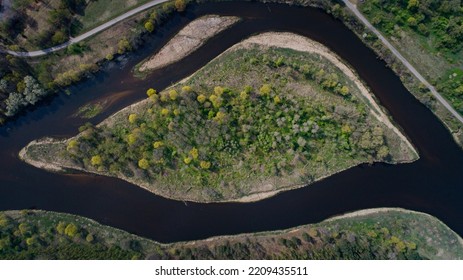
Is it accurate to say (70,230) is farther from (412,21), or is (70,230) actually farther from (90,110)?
(412,21)

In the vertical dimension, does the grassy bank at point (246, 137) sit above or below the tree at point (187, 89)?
below

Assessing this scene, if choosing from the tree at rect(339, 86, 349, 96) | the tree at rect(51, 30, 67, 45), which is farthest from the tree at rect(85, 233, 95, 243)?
the tree at rect(339, 86, 349, 96)

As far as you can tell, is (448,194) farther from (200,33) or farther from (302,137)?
(200,33)

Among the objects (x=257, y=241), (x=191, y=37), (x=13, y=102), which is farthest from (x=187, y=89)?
(x=13, y=102)

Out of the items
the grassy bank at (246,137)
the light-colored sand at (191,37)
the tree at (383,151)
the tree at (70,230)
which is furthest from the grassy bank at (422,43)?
the tree at (70,230)

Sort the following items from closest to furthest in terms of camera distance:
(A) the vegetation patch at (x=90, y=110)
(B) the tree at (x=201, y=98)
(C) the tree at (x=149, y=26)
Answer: (B) the tree at (x=201, y=98), (C) the tree at (x=149, y=26), (A) the vegetation patch at (x=90, y=110)

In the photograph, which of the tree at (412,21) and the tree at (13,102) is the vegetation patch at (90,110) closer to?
the tree at (13,102)
